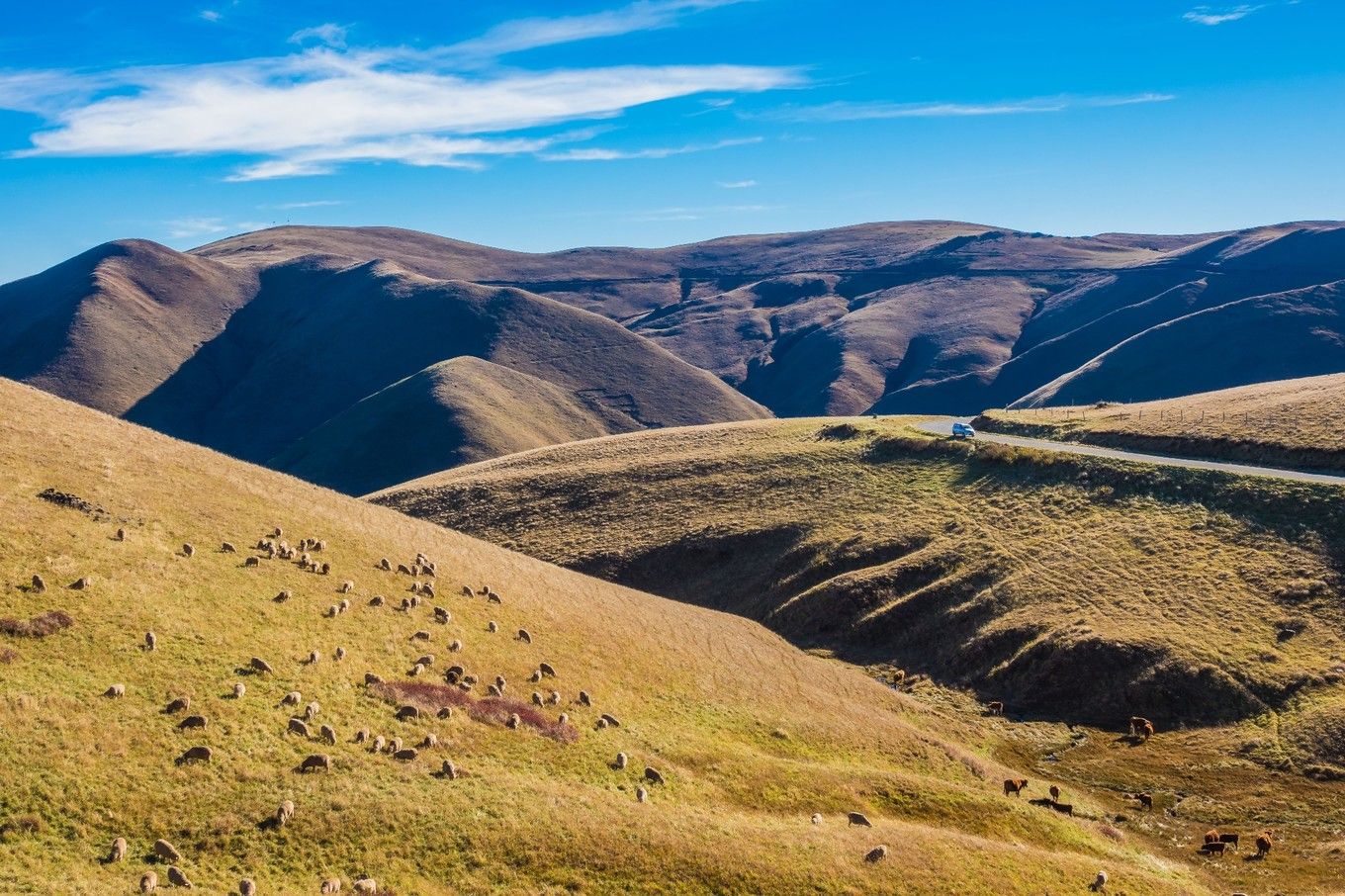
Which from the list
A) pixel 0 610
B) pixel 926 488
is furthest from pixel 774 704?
pixel 926 488

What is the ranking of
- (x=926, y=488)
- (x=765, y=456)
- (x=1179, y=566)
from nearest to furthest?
(x=1179, y=566), (x=926, y=488), (x=765, y=456)

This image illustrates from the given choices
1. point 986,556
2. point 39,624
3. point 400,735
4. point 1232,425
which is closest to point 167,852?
point 400,735

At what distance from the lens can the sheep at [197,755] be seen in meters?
25.7

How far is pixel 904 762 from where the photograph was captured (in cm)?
4088

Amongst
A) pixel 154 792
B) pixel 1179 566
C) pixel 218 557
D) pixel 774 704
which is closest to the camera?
pixel 154 792

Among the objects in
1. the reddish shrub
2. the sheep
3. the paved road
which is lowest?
the paved road

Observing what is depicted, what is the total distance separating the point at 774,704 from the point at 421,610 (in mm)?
16534

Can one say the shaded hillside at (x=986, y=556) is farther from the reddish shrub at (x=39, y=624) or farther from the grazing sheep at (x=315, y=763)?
the reddish shrub at (x=39, y=624)

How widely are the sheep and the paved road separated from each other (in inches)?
2678

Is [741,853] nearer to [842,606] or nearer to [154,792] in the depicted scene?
[154,792]

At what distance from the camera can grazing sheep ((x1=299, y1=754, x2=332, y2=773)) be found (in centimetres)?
2659

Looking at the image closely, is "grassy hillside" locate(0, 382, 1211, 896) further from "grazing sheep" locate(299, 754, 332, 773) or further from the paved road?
the paved road

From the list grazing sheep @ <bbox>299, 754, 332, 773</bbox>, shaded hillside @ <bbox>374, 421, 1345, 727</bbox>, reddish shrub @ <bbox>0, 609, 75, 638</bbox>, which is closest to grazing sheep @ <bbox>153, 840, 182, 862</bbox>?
grazing sheep @ <bbox>299, 754, 332, 773</bbox>

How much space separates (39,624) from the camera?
29.9 m
